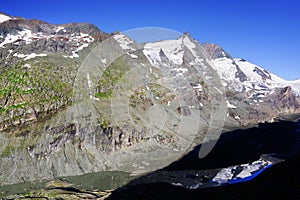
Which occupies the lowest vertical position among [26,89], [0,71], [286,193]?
[286,193]

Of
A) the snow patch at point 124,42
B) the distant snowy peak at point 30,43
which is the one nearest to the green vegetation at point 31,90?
the distant snowy peak at point 30,43

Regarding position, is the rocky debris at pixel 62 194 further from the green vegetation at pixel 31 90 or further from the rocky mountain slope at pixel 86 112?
the green vegetation at pixel 31 90

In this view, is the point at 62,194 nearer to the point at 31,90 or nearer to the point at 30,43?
the point at 31,90

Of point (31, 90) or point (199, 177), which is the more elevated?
point (31, 90)

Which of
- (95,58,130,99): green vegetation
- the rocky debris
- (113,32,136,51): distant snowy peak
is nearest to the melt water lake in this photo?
the rocky debris

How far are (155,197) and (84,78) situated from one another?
65.0m

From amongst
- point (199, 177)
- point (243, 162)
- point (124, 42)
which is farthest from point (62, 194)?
point (124, 42)

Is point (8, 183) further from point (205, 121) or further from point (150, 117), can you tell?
point (205, 121)

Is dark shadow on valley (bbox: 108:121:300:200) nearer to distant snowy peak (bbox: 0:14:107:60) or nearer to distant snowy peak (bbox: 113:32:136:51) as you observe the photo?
distant snowy peak (bbox: 113:32:136:51)

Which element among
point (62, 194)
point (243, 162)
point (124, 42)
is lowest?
point (243, 162)

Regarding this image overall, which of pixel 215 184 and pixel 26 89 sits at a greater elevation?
pixel 26 89

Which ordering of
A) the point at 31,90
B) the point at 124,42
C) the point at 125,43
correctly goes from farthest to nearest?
1. the point at 125,43
2. the point at 124,42
3. the point at 31,90

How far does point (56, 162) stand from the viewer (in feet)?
242

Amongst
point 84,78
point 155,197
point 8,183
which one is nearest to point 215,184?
point 155,197
